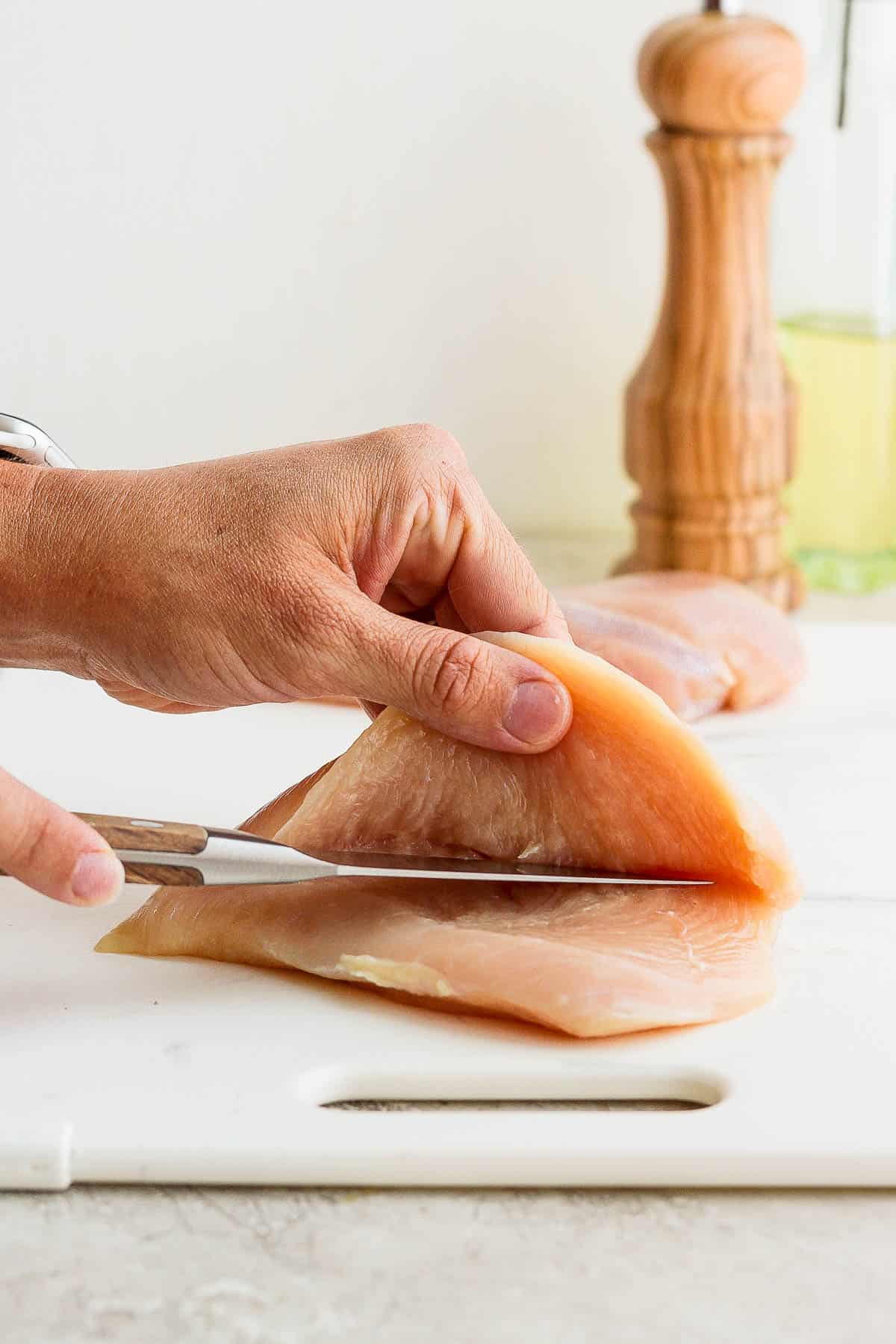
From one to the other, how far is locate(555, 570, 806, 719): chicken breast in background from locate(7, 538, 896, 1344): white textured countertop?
1128mm

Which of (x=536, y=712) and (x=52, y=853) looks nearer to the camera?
(x=52, y=853)

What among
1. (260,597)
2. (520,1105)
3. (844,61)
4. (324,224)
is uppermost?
Answer: (844,61)

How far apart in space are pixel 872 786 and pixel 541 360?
5.26 feet

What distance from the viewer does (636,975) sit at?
1.43 meters

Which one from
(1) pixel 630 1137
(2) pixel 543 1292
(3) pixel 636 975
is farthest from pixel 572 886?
(2) pixel 543 1292

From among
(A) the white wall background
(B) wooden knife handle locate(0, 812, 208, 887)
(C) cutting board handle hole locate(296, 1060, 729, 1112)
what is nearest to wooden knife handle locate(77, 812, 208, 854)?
(B) wooden knife handle locate(0, 812, 208, 887)

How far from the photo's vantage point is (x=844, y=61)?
9.76 feet

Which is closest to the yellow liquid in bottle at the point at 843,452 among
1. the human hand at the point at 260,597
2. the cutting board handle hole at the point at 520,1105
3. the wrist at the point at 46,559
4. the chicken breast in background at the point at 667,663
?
the chicken breast in background at the point at 667,663

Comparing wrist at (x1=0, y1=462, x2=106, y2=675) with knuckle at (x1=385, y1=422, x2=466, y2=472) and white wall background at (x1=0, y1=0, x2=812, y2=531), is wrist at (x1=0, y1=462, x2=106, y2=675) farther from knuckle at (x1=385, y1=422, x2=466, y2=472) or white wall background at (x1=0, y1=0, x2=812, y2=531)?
white wall background at (x1=0, y1=0, x2=812, y2=531)

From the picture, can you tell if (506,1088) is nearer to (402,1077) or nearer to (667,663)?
(402,1077)

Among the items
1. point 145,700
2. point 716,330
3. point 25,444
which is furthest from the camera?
point 716,330

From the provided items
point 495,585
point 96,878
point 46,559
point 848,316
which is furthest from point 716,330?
point 96,878

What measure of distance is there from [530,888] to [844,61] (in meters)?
1.98

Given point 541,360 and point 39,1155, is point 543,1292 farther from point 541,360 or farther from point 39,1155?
point 541,360
